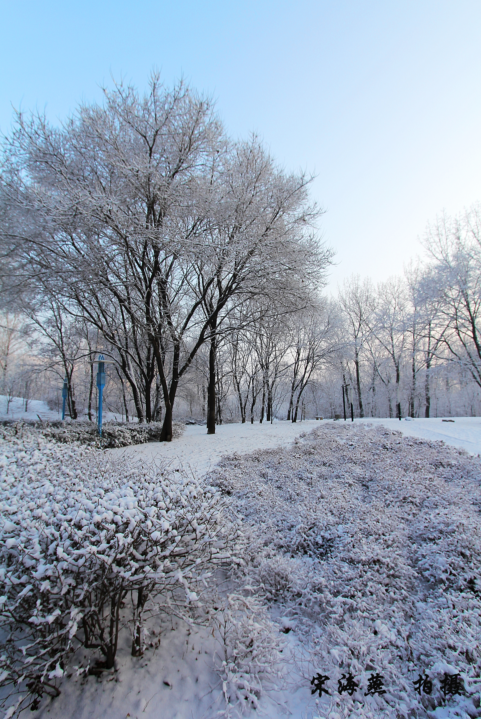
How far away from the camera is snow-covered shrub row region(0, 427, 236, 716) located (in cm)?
197

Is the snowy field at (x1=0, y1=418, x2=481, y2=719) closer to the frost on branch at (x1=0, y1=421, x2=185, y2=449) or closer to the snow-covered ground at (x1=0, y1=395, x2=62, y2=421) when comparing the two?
the frost on branch at (x1=0, y1=421, x2=185, y2=449)

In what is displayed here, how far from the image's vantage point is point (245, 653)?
244 cm

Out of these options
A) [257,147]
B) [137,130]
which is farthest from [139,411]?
[257,147]

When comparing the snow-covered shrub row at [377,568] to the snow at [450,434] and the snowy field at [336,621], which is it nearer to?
the snowy field at [336,621]

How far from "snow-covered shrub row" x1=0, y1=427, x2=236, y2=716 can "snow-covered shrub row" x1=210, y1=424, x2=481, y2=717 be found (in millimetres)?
1049

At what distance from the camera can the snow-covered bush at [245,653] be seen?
7.10 feet

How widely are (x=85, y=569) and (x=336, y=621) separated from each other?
88.7 inches

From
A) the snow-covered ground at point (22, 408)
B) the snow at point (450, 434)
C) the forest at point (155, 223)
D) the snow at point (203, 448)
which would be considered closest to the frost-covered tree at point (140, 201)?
the forest at point (155, 223)

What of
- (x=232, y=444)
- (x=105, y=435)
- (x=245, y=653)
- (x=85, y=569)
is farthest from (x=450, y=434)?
(x=85, y=569)

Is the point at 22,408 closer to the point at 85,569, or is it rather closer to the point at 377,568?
the point at 85,569

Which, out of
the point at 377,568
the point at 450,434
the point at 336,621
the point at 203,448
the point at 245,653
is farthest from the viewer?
the point at 450,434

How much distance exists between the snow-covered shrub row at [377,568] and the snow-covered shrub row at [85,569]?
1.05m

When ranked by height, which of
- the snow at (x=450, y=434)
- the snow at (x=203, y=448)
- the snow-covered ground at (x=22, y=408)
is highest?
the snow-covered ground at (x=22, y=408)

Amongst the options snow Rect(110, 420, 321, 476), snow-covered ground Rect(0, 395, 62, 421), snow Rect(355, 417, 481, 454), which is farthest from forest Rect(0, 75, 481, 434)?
snow-covered ground Rect(0, 395, 62, 421)
